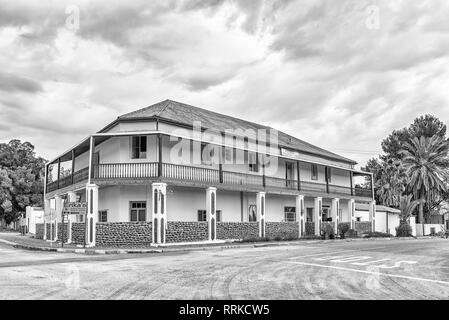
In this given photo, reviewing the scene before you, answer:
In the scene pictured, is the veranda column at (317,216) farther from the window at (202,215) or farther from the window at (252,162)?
the window at (202,215)

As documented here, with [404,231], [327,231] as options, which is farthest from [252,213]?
[404,231]

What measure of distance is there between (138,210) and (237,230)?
589 cm

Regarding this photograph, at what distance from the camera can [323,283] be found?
10.4m

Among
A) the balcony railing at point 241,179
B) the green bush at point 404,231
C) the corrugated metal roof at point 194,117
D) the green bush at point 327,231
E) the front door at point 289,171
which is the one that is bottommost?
the green bush at point 404,231

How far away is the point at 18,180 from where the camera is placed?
198 ft

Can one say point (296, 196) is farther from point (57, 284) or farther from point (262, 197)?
point (57, 284)

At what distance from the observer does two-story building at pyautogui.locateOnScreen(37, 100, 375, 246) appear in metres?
Answer: 24.3

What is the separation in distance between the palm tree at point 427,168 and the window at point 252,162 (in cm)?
2625

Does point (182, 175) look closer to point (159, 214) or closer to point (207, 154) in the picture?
point (159, 214)

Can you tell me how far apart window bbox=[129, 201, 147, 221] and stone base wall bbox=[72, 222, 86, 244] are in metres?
2.75

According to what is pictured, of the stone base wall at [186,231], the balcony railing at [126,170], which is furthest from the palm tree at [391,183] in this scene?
the balcony railing at [126,170]

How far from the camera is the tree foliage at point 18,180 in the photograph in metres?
59.2
